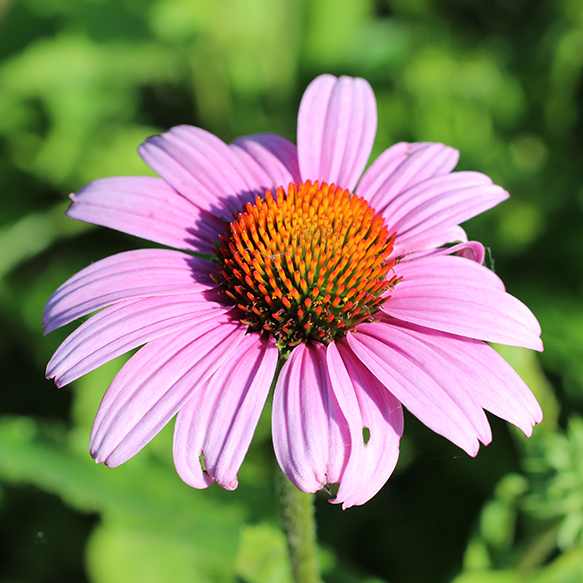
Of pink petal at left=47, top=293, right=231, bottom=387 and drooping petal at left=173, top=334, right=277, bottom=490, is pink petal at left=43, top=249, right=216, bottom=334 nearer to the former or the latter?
pink petal at left=47, top=293, right=231, bottom=387

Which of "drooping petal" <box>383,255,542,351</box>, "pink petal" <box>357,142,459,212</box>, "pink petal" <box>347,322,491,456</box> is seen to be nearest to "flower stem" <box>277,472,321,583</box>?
"pink petal" <box>347,322,491,456</box>

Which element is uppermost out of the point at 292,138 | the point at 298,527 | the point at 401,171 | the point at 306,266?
the point at 401,171

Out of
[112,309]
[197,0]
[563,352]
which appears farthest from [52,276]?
[563,352]

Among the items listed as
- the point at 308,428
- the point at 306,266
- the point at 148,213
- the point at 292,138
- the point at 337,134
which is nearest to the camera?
the point at 308,428

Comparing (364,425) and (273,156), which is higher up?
(273,156)


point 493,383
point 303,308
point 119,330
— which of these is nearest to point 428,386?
point 493,383

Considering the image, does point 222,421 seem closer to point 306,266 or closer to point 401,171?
point 306,266

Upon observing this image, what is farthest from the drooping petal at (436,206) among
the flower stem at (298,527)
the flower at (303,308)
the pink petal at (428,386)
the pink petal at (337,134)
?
the flower stem at (298,527)

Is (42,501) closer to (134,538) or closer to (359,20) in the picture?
(134,538)
